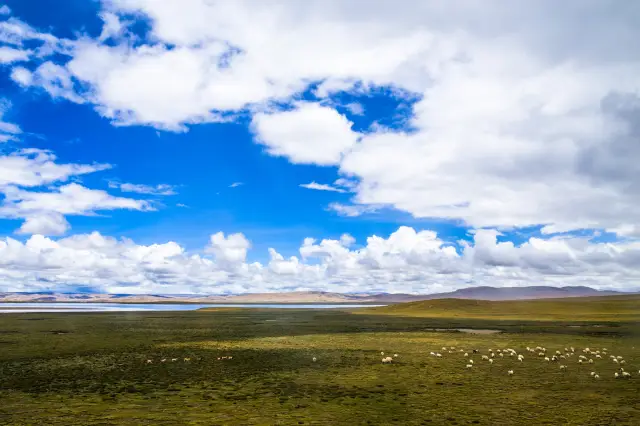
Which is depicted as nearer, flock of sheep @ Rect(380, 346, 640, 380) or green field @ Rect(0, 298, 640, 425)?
green field @ Rect(0, 298, 640, 425)

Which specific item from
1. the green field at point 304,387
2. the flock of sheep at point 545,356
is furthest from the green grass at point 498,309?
the green field at point 304,387

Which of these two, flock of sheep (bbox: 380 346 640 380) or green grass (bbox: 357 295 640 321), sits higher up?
flock of sheep (bbox: 380 346 640 380)

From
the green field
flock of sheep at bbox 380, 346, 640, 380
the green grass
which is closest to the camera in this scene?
the green field

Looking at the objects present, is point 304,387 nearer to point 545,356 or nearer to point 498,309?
point 545,356

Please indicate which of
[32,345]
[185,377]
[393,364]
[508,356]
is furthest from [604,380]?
[32,345]

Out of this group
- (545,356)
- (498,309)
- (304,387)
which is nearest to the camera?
(304,387)

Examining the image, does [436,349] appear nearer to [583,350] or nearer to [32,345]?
[583,350]

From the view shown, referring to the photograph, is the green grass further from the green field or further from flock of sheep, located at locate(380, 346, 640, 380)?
the green field

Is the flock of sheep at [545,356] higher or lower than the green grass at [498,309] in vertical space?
higher

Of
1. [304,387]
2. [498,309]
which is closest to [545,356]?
[304,387]

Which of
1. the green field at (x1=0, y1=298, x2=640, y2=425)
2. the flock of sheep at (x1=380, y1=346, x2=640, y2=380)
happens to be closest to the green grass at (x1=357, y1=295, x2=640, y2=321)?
the flock of sheep at (x1=380, y1=346, x2=640, y2=380)

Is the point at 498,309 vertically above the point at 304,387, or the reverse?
the point at 304,387

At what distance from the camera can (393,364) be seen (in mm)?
31531

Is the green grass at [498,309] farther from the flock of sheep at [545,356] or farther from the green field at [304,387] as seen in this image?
the green field at [304,387]
